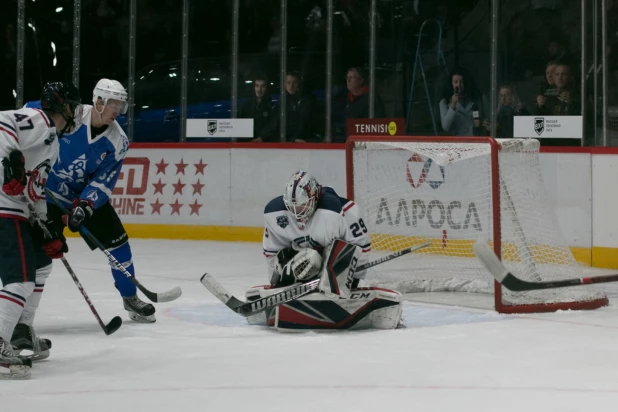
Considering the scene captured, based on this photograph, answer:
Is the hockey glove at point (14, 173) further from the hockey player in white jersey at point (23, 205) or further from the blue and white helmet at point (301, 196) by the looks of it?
Result: the blue and white helmet at point (301, 196)

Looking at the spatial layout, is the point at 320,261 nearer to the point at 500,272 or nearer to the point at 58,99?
the point at 58,99

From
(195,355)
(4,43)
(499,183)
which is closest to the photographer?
(195,355)

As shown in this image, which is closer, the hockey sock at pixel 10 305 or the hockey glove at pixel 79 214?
the hockey sock at pixel 10 305

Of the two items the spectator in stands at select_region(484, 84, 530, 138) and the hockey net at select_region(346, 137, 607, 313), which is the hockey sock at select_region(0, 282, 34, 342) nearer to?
the hockey net at select_region(346, 137, 607, 313)

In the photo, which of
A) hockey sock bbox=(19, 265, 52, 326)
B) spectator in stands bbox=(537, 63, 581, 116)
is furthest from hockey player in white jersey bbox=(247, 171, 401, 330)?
spectator in stands bbox=(537, 63, 581, 116)

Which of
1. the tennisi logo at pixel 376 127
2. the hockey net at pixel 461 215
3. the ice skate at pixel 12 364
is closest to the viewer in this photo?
the ice skate at pixel 12 364

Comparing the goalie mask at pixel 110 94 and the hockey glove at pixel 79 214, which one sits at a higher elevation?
the goalie mask at pixel 110 94

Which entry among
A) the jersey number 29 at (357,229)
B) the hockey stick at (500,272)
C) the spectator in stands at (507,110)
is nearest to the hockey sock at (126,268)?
the jersey number 29 at (357,229)

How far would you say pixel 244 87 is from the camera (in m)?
8.76

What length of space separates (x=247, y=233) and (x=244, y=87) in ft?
4.04

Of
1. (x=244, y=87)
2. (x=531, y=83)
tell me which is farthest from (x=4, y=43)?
(x=531, y=83)

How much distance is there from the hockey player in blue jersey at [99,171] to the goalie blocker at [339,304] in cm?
74

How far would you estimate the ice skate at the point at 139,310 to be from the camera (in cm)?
483

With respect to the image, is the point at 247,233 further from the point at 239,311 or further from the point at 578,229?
the point at 239,311
